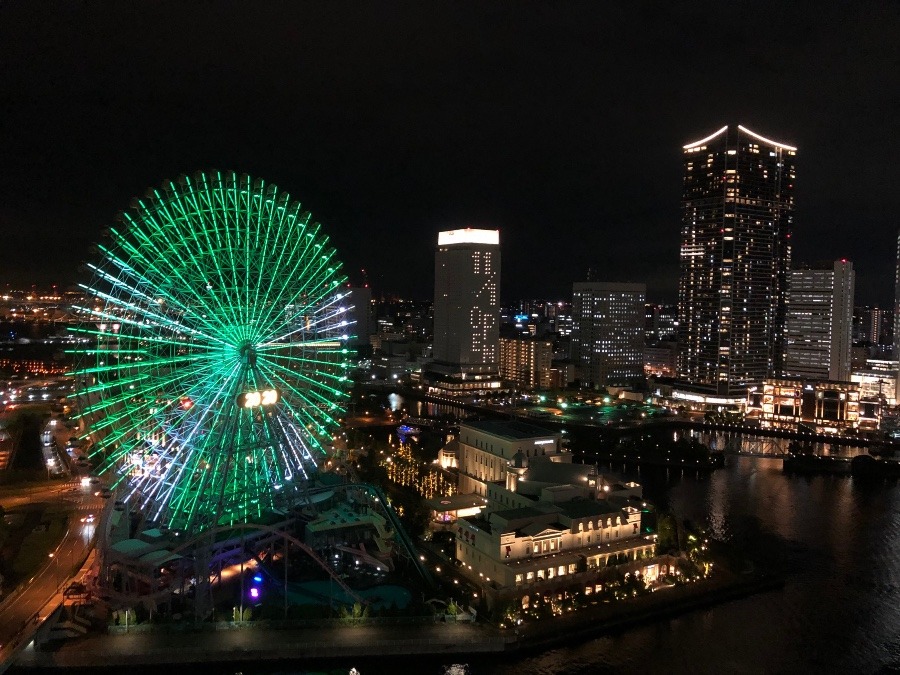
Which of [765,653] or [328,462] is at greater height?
[328,462]

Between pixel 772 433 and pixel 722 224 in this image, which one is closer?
pixel 772 433

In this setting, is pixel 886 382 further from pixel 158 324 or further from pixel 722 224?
pixel 158 324

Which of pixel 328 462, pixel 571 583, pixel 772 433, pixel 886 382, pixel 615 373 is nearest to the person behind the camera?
pixel 571 583

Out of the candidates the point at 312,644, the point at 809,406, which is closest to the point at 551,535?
the point at 312,644

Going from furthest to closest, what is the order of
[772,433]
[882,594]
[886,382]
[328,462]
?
[886,382] < [772,433] < [328,462] < [882,594]

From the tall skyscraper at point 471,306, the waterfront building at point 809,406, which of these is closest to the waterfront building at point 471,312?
the tall skyscraper at point 471,306

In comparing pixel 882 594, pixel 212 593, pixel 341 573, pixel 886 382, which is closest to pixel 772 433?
pixel 886 382
